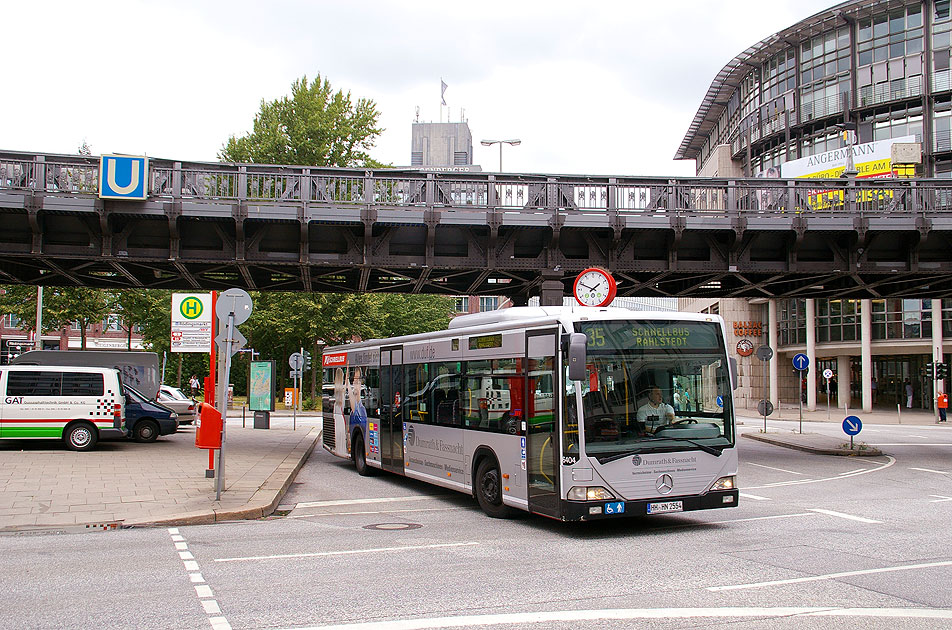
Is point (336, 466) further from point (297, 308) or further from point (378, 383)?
point (297, 308)

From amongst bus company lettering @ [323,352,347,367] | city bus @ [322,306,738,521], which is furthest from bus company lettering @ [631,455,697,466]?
bus company lettering @ [323,352,347,367]

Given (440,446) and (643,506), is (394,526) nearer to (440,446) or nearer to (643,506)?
(440,446)

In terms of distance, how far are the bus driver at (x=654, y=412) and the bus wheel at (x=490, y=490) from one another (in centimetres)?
235

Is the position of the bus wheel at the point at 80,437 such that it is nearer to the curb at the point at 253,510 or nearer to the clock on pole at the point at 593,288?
the curb at the point at 253,510

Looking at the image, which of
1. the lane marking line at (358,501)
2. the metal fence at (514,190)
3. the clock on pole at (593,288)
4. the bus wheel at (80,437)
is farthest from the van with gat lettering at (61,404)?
the clock on pole at (593,288)

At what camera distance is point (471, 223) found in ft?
64.1

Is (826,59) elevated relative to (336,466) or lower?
elevated

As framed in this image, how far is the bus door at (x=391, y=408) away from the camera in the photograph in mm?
15469

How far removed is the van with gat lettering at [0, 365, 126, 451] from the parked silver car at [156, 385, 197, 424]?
32.0ft

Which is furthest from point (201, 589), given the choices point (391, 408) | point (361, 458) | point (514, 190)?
point (514, 190)

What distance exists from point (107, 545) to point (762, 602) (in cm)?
720

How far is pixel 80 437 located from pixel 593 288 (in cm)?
1428

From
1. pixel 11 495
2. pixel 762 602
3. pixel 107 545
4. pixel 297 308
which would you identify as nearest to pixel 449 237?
pixel 11 495

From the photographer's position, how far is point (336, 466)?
798 inches
